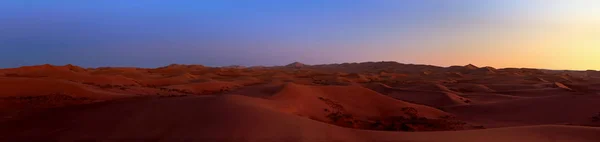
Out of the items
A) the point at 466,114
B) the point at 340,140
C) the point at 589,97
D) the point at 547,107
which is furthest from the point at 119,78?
the point at 589,97

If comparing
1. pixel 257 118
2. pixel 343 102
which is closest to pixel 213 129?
pixel 257 118

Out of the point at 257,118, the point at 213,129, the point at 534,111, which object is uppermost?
the point at 257,118

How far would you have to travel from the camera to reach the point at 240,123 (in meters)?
6.19

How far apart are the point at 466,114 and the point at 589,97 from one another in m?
5.20

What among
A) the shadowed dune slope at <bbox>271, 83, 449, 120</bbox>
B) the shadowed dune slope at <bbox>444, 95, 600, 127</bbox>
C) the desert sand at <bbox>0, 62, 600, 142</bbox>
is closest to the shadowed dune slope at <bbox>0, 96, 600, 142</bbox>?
the desert sand at <bbox>0, 62, 600, 142</bbox>

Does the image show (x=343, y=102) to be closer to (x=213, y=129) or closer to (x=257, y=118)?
(x=257, y=118)

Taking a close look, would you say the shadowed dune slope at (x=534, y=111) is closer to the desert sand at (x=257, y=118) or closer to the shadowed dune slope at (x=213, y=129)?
the desert sand at (x=257, y=118)

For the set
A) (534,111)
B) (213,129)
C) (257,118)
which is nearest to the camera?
(213,129)

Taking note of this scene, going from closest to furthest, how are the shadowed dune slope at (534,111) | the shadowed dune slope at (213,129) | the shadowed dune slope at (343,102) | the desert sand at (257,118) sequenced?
the shadowed dune slope at (213,129), the desert sand at (257,118), the shadowed dune slope at (343,102), the shadowed dune slope at (534,111)

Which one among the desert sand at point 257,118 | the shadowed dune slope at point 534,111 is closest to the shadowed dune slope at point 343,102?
the desert sand at point 257,118

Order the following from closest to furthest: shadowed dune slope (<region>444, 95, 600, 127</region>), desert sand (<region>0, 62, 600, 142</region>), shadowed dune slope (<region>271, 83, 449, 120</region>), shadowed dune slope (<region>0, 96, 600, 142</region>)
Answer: shadowed dune slope (<region>0, 96, 600, 142</region>) → desert sand (<region>0, 62, 600, 142</region>) → shadowed dune slope (<region>271, 83, 449, 120</region>) → shadowed dune slope (<region>444, 95, 600, 127</region>)

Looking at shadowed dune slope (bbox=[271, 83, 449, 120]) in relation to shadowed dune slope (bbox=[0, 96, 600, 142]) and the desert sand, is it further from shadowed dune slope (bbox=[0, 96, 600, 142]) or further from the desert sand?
shadowed dune slope (bbox=[0, 96, 600, 142])

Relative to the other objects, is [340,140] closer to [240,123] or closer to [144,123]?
[240,123]

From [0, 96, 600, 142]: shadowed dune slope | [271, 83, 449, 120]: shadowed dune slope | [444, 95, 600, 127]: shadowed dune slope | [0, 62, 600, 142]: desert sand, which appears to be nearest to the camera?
[0, 96, 600, 142]: shadowed dune slope
